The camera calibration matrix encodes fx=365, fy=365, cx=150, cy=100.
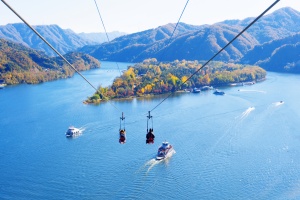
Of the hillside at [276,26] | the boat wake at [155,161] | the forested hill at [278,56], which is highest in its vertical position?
the hillside at [276,26]

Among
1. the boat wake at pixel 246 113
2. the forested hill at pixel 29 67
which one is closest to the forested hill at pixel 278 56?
the boat wake at pixel 246 113

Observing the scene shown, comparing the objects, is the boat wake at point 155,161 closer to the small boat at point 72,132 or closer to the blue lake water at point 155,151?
the blue lake water at point 155,151

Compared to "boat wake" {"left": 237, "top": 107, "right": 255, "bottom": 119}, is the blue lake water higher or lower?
lower

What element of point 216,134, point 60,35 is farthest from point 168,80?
point 60,35

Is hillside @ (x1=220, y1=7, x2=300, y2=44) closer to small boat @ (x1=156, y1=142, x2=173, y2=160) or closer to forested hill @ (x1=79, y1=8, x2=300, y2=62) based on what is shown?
forested hill @ (x1=79, y1=8, x2=300, y2=62)

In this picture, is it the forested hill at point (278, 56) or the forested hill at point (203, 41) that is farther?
the forested hill at point (203, 41)

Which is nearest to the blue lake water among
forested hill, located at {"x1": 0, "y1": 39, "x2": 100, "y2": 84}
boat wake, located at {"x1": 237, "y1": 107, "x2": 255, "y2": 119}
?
boat wake, located at {"x1": 237, "y1": 107, "x2": 255, "y2": 119}
